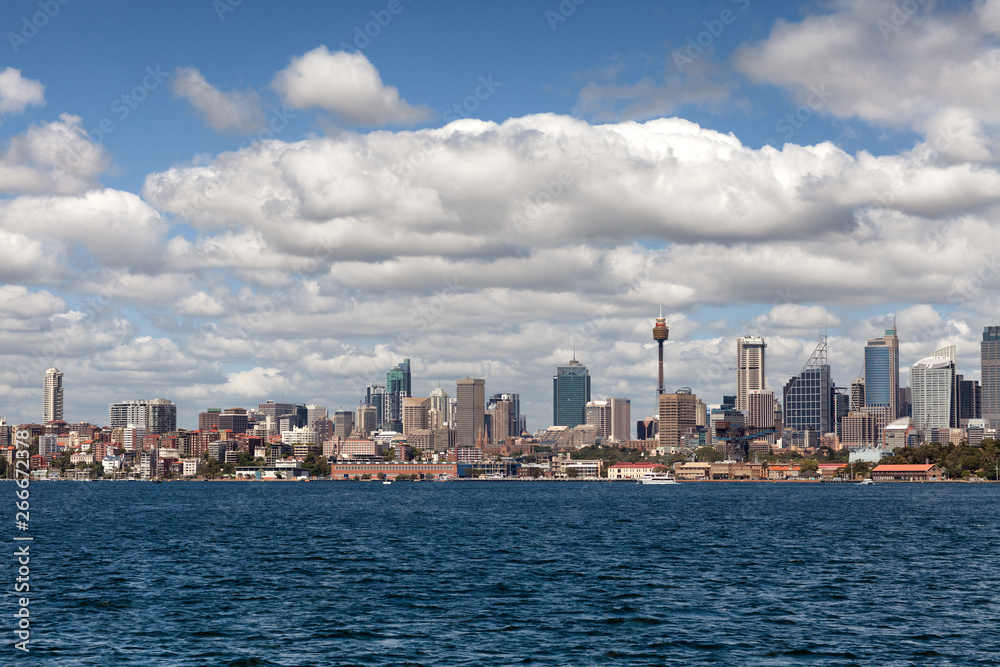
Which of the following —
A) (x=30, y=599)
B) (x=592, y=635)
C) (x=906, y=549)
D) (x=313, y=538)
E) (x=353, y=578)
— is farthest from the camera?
(x=313, y=538)

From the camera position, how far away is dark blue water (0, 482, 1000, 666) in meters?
47.1

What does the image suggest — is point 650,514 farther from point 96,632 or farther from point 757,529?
point 96,632

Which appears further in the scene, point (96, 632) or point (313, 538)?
point (313, 538)

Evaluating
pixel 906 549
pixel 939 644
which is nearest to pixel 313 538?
pixel 906 549

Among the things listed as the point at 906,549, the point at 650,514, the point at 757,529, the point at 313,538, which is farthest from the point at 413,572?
the point at 650,514

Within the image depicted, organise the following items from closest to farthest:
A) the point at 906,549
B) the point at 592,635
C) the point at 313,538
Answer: the point at 592,635
the point at 906,549
the point at 313,538

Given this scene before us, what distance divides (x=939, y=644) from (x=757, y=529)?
7075 cm

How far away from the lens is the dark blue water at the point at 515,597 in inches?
1854

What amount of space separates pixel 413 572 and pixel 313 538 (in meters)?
35.6

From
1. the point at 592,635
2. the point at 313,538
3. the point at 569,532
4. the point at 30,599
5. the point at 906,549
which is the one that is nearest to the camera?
the point at 592,635

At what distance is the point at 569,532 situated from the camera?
378ft

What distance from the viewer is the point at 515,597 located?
6212 centimetres

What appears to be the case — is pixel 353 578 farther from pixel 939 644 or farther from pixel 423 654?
pixel 939 644

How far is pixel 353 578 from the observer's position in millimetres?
71812
